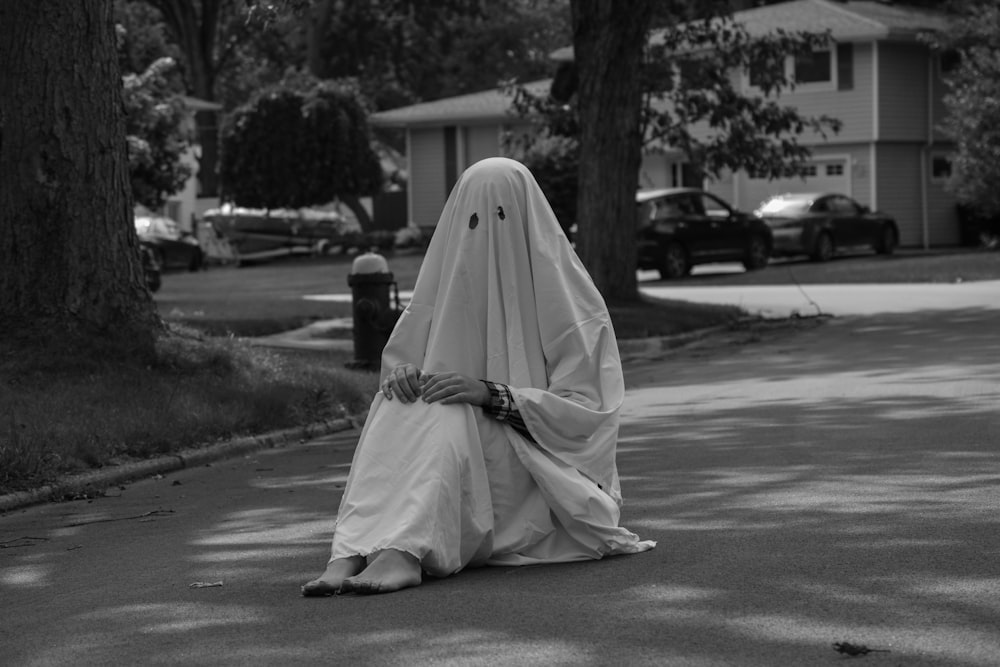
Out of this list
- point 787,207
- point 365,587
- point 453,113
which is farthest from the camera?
point 453,113

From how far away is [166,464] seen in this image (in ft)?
35.3

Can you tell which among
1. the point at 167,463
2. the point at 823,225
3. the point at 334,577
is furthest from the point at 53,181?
the point at 823,225

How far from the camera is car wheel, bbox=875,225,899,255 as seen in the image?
38.2 metres

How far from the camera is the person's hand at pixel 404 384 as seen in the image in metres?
6.41

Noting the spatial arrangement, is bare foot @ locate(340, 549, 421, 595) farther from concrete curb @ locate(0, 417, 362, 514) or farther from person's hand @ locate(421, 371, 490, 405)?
concrete curb @ locate(0, 417, 362, 514)

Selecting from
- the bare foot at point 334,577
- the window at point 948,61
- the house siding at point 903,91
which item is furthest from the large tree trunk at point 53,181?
the window at point 948,61

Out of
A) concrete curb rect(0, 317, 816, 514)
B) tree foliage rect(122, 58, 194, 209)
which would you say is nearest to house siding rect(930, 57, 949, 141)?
tree foliage rect(122, 58, 194, 209)

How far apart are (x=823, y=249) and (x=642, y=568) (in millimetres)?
30903

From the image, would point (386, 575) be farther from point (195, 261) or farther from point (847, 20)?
point (847, 20)

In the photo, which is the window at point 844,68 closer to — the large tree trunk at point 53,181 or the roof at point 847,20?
the roof at point 847,20

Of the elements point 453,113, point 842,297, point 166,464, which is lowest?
point 166,464

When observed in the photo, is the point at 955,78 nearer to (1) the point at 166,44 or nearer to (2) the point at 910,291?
(2) the point at 910,291

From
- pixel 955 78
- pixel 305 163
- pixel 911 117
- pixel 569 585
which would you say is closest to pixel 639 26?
pixel 569 585

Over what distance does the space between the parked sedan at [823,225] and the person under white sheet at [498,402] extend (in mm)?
29526
